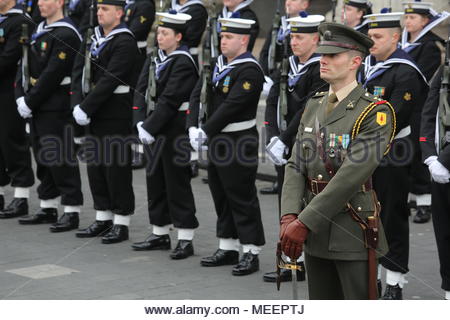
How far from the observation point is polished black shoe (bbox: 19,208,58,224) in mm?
9180

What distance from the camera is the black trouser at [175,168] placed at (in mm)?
8070

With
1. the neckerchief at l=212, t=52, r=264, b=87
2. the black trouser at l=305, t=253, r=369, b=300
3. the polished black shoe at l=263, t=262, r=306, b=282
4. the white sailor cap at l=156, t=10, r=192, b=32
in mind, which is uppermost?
the white sailor cap at l=156, t=10, r=192, b=32

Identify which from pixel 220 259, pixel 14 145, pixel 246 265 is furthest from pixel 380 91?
pixel 14 145

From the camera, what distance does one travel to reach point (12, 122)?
9.59 m

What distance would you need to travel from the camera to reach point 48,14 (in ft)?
29.6

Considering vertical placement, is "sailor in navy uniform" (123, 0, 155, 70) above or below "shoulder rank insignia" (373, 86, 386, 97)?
above

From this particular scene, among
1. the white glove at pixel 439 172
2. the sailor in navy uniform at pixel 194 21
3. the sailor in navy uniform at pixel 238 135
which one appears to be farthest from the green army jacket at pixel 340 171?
the sailor in navy uniform at pixel 194 21

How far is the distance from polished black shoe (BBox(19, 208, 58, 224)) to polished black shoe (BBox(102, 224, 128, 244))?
91 cm

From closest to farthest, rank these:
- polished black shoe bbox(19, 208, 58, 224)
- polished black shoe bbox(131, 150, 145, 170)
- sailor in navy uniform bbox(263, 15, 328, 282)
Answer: sailor in navy uniform bbox(263, 15, 328, 282) → polished black shoe bbox(19, 208, 58, 224) → polished black shoe bbox(131, 150, 145, 170)

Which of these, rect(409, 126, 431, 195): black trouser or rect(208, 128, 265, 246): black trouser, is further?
rect(409, 126, 431, 195): black trouser

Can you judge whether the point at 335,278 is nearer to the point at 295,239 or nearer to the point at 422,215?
the point at 295,239

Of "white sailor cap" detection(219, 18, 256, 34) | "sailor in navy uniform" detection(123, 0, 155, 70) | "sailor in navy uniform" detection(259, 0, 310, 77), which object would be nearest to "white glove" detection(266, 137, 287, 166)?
"white sailor cap" detection(219, 18, 256, 34)

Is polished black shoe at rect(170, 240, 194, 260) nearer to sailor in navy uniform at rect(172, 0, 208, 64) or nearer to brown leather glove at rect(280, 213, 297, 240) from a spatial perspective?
sailor in navy uniform at rect(172, 0, 208, 64)
